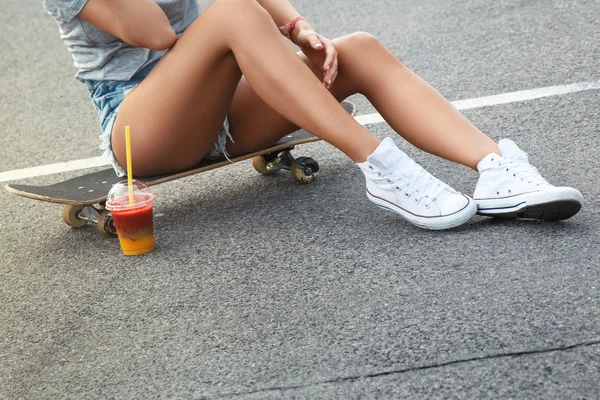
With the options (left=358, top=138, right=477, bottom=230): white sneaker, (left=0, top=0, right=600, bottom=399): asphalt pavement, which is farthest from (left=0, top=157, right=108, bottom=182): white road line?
(left=358, top=138, right=477, bottom=230): white sneaker

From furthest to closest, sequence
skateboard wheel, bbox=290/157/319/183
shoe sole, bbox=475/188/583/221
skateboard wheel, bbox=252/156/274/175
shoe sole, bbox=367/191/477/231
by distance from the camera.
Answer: skateboard wheel, bbox=252/156/274/175, skateboard wheel, bbox=290/157/319/183, shoe sole, bbox=367/191/477/231, shoe sole, bbox=475/188/583/221

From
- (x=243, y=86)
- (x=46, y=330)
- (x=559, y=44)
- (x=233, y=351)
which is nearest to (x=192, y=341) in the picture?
(x=233, y=351)

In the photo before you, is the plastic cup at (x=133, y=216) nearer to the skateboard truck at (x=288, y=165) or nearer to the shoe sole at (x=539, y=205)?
the skateboard truck at (x=288, y=165)

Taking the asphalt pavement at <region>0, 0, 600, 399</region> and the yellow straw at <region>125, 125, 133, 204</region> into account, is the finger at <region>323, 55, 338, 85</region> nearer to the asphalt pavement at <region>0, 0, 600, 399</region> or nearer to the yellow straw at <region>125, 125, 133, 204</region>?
the asphalt pavement at <region>0, 0, 600, 399</region>

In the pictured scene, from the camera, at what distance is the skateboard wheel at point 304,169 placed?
128 inches

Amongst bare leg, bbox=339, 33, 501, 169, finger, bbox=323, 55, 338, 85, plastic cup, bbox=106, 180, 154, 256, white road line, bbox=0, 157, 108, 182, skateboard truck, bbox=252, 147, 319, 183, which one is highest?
finger, bbox=323, 55, 338, 85

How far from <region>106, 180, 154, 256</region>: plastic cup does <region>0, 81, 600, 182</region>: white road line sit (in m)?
Result: 1.13

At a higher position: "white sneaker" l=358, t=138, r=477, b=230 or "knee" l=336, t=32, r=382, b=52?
"knee" l=336, t=32, r=382, b=52

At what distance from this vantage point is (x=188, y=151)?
9.75 feet

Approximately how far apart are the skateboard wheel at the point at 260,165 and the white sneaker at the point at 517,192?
39.7 inches

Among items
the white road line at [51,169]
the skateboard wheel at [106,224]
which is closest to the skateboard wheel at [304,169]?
the skateboard wheel at [106,224]

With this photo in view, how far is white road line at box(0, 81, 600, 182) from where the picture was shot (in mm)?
3828

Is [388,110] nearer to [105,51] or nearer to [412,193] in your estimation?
[412,193]

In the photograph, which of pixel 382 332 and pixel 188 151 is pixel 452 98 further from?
pixel 382 332
